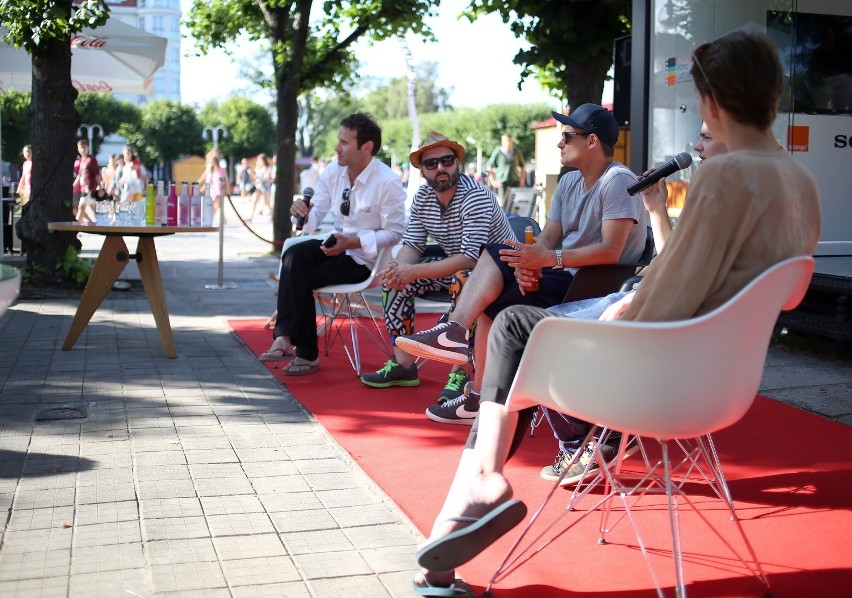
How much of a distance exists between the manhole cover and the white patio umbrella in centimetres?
758

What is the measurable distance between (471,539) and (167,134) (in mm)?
58366

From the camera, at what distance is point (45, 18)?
30.8 feet

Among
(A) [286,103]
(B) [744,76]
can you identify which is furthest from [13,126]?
(B) [744,76]

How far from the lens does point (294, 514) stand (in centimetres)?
354

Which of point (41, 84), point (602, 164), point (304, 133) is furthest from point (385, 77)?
point (602, 164)

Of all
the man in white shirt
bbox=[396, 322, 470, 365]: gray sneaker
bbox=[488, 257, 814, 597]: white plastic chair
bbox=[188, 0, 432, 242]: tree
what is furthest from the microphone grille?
bbox=[188, 0, 432, 242]: tree

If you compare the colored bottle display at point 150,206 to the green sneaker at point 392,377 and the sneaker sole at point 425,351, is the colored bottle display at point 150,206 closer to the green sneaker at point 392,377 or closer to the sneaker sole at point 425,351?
the green sneaker at point 392,377

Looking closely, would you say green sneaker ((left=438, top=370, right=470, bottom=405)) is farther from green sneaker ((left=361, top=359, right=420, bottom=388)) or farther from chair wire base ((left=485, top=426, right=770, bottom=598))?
chair wire base ((left=485, top=426, right=770, bottom=598))

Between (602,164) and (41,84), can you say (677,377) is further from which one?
(41,84)

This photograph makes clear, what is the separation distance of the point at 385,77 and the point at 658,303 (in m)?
93.4

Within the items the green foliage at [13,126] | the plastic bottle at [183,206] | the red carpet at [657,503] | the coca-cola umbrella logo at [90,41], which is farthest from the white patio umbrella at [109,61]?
the green foliage at [13,126]

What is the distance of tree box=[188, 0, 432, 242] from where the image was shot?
14289 millimetres

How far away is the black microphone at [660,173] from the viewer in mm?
3613

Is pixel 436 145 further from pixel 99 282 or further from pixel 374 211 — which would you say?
pixel 99 282
